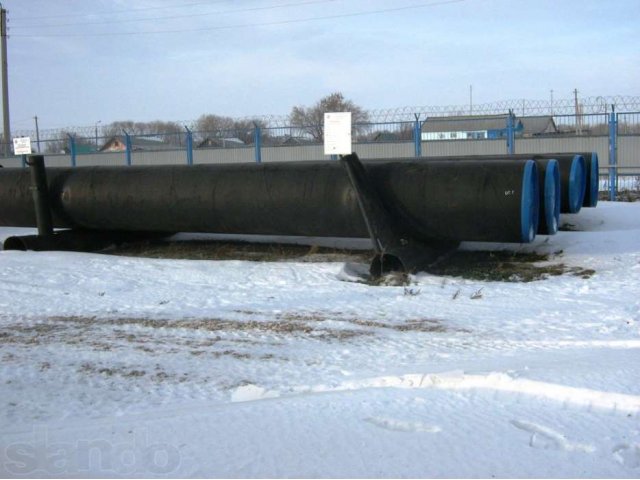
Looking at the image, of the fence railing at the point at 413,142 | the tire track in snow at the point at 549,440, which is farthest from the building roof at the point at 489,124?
the tire track in snow at the point at 549,440

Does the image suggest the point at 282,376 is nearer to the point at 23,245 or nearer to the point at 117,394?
the point at 117,394

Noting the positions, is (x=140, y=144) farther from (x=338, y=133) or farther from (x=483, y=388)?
(x=483, y=388)

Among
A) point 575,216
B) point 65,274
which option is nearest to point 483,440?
point 65,274

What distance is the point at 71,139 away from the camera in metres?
24.5

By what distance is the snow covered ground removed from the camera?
325 centimetres

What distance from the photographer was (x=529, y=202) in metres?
8.30

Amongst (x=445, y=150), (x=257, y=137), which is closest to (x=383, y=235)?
(x=257, y=137)

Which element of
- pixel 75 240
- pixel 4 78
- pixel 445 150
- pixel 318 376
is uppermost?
pixel 4 78

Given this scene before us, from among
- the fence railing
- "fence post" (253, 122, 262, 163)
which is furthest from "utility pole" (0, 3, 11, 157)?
"fence post" (253, 122, 262, 163)

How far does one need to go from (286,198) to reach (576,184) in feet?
15.9

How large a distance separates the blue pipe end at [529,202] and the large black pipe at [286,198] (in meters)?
0.01

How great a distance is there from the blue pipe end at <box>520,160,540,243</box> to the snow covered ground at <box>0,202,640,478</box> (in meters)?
0.77

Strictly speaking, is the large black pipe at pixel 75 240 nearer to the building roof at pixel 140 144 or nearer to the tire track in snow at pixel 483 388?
the tire track in snow at pixel 483 388

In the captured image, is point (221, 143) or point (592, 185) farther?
point (221, 143)
